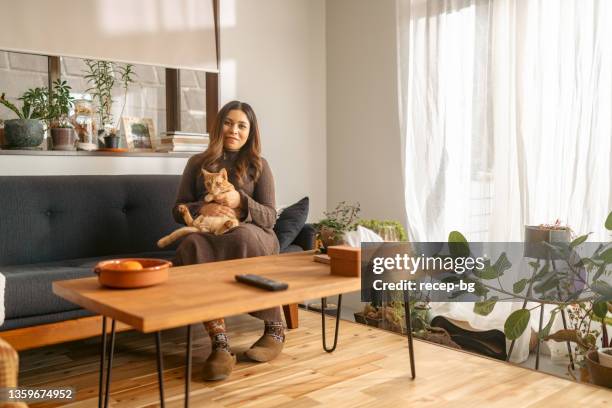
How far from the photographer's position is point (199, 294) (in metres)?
1.59

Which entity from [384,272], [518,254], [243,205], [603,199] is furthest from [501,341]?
[243,205]

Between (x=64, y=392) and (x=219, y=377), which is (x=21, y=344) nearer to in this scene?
(x=64, y=392)

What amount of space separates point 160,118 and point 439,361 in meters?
2.84

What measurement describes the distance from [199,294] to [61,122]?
1.84m

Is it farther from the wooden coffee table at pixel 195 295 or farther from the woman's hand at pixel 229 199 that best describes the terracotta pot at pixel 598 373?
the woman's hand at pixel 229 199

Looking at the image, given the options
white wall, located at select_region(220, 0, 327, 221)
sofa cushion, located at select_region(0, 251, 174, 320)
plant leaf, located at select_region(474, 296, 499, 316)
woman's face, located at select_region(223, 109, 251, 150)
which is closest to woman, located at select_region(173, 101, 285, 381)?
woman's face, located at select_region(223, 109, 251, 150)

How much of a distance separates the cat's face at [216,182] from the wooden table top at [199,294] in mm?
502

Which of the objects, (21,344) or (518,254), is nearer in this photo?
(21,344)

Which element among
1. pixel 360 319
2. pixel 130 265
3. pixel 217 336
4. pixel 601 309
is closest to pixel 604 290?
pixel 601 309

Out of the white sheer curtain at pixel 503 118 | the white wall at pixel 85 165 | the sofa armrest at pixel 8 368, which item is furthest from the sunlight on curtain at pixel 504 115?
the sofa armrest at pixel 8 368

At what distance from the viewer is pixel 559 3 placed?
8.93ft

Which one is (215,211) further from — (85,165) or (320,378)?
(85,165)

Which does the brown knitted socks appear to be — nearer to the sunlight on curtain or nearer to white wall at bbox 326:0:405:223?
the sunlight on curtain

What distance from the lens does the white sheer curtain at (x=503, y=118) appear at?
2.61 m
